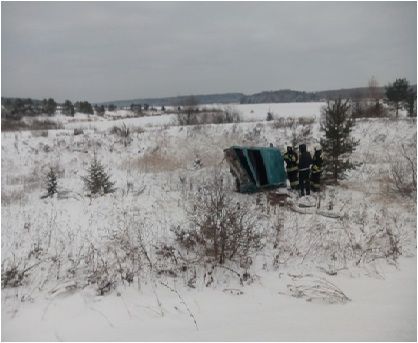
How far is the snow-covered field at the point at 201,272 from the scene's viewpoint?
165 inches

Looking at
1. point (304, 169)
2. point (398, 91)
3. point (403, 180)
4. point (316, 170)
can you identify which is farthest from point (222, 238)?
point (398, 91)

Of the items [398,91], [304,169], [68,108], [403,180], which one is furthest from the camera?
[68,108]

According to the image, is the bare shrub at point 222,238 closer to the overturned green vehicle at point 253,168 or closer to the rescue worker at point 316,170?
the overturned green vehicle at point 253,168

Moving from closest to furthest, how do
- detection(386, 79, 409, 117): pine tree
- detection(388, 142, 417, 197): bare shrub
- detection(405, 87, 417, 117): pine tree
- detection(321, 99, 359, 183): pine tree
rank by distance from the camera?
detection(388, 142, 417, 197): bare shrub
detection(321, 99, 359, 183): pine tree
detection(405, 87, 417, 117): pine tree
detection(386, 79, 409, 117): pine tree

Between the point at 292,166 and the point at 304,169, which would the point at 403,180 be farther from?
the point at 292,166

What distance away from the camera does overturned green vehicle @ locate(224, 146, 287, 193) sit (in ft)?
31.6

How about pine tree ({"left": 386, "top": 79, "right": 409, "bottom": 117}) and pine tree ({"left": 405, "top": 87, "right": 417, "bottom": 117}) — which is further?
pine tree ({"left": 386, "top": 79, "right": 409, "bottom": 117})

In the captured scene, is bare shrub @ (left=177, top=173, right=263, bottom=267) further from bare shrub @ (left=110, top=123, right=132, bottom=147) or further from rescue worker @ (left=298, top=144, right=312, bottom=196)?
bare shrub @ (left=110, top=123, right=132, bottom=147)

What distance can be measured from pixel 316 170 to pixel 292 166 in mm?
636

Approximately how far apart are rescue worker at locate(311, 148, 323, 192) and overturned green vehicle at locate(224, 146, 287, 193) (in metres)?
0.88

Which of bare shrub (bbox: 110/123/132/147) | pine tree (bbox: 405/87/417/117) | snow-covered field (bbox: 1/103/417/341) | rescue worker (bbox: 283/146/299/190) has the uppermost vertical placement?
pine tree (bbox: 405/87/417/117)

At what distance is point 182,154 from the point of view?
54.6 ft

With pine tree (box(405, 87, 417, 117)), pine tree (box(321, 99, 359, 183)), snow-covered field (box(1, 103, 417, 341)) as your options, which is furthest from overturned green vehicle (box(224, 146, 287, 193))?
pine tree (box(405, 87, 417, 117))

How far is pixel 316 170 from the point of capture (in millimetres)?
9570
